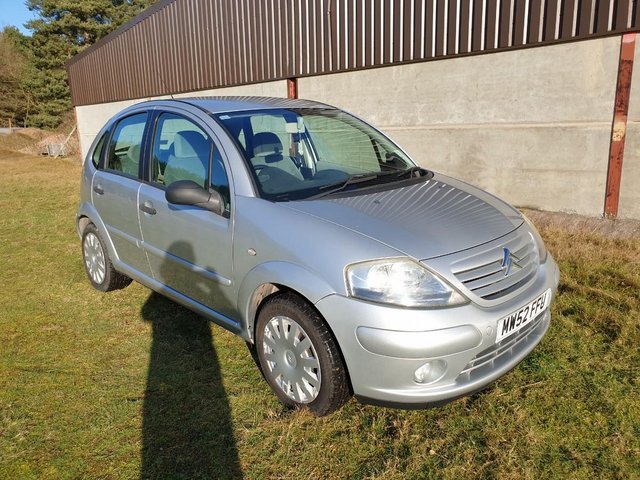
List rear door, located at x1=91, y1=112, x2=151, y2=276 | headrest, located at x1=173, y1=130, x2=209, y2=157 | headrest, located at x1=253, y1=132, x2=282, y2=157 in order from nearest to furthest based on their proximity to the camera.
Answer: headrest, located at x1=253, y1=132, x2=282, y2=157 < headrest, located at x1=173, y1=130, x2=209, y2=157 < rear door, located at x1=91, y1=112, x2=151, y2=276

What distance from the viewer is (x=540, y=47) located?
665 centimetres

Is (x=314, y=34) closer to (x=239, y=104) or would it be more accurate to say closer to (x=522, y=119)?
(x=522, y=119)

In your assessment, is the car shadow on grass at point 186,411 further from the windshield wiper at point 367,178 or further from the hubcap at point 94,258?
the windshield wiper at point 367,178

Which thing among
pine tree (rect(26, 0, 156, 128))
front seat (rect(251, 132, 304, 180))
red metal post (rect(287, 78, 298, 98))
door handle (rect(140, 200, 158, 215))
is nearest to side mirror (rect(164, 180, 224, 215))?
front seat (rect(251, 132, 304, 180))

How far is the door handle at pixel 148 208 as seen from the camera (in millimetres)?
3554

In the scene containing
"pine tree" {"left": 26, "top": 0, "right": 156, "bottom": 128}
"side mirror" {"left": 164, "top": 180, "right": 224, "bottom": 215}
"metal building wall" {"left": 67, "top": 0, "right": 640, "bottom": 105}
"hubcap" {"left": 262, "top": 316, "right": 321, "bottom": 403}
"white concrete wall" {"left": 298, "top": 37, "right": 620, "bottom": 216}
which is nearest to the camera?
"hubcap" {"left": 262, "top": 316, "right": 321, "bottom": 403}

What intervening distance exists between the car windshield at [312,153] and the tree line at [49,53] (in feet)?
128

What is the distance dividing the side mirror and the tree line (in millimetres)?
39461

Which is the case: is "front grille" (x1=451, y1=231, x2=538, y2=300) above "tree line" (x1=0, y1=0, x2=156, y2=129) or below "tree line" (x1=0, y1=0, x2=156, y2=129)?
below

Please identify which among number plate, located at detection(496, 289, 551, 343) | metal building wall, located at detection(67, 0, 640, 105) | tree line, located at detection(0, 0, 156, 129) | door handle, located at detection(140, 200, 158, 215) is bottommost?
number plate, located at detection(496, 289, 551, 343)

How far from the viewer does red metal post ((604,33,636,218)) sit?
19.5 feet

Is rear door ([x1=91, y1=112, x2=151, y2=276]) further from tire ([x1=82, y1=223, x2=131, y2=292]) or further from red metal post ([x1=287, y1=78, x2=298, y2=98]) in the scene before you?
red metal post ([x1=287, y1=78, x2=298, y2=98])

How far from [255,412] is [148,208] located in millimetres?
1698

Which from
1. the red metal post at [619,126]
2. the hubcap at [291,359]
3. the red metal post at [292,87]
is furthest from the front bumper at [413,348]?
the red metal post at [292,87]
